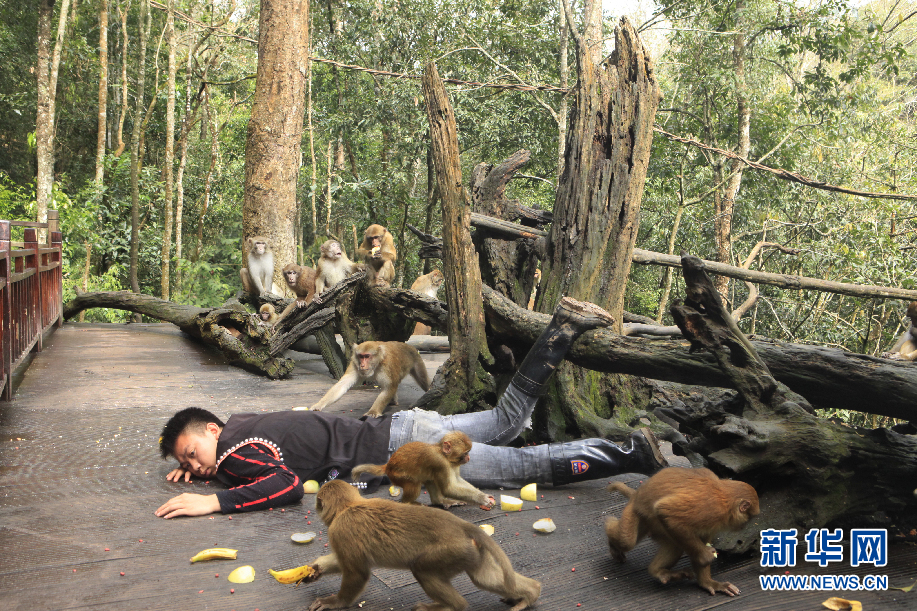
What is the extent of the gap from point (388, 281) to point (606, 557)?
21.7 feet

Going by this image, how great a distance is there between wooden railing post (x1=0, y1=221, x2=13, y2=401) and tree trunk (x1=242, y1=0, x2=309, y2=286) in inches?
177

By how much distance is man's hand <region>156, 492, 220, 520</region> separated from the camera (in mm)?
3182

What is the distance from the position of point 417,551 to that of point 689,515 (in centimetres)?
101

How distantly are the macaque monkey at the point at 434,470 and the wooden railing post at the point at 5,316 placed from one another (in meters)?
3.49

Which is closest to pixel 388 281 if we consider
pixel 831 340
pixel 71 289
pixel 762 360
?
pixel 762 360

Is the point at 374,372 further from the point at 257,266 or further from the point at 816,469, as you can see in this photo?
the point at 257,266

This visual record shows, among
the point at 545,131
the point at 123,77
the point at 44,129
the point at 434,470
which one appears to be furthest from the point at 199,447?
the point at 123,77

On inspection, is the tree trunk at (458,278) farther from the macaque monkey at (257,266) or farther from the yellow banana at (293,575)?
the macaque monkey at (257,266)

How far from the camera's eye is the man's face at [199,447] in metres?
3.46

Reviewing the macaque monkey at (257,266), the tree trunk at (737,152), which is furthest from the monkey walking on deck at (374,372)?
the tree trunk at (737,152)

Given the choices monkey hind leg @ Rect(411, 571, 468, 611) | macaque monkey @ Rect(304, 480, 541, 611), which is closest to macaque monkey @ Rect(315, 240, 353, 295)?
macaque monkey @ Rect(304, 480, 541, 611)

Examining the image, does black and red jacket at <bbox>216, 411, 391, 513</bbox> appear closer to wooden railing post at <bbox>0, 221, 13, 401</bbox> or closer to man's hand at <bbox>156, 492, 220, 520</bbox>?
man's hand at <bbox>156, 492, 220, 520</bbox>

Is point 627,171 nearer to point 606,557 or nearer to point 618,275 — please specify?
point 618,275

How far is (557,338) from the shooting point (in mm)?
3701
